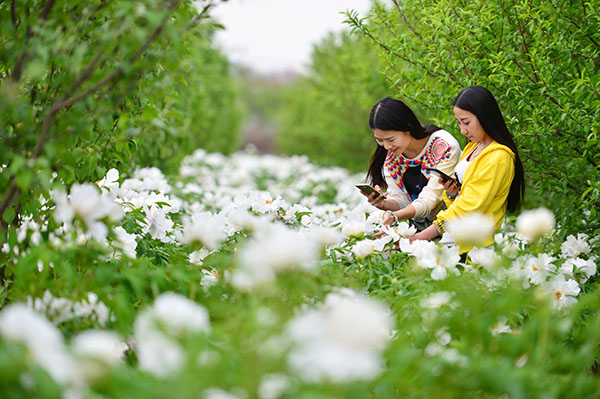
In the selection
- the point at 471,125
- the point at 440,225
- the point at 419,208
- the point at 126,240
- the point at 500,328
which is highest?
the point at 471,125

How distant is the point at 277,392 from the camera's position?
1.04 m

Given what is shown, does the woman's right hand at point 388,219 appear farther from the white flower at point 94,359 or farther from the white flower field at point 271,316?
the white flower at point 94,359

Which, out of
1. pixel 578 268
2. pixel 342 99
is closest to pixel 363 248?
pixel 578 268

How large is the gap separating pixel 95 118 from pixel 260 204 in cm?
103

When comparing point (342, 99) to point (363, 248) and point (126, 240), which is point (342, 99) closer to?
point (363, 248)

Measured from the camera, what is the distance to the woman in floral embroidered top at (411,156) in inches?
105

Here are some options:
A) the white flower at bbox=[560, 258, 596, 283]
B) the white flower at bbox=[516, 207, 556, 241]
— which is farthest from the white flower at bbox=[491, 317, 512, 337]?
the white flower at bbox=[560, 258, 596, 283]

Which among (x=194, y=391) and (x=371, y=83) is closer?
(x=194, y=391)

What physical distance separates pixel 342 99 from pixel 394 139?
538 cm

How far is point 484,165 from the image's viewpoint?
2.30m

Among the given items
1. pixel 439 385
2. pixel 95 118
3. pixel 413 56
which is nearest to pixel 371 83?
pixel 413 56

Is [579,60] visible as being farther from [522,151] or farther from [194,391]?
[194,391]

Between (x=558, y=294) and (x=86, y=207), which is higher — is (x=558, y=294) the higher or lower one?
the higher one

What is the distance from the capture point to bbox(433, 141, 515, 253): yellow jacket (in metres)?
2.28
